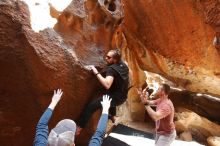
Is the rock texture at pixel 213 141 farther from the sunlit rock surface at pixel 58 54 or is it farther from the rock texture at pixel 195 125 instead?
the sunlit rock surface at pixel 58 54

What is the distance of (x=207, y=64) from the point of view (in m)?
9.28

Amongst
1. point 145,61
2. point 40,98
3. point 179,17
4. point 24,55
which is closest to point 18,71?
point 24,55

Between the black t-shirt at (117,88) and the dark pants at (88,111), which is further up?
the black t-shirt at (117,88)

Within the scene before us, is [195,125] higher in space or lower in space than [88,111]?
higher

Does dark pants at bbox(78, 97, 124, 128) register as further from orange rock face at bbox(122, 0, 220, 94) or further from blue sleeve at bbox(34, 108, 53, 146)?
orange rock face at bbox(122, 0, 220, 94)

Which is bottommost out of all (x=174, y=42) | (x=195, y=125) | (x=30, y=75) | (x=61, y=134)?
(x=61, y=134)

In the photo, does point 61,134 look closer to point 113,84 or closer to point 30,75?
point 30,75

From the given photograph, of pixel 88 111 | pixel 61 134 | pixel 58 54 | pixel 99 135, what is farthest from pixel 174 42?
pixel 61 134

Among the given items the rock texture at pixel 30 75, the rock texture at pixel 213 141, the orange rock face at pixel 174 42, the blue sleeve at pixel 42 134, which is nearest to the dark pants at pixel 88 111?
the rock texture at pixel 30 75

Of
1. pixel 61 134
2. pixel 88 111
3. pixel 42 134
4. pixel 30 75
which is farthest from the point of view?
pixel 88 111

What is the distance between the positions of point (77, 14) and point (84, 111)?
177 centimetres

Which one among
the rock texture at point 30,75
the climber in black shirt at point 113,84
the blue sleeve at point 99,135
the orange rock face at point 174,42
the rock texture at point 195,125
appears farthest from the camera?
the rock texture at point 195,125

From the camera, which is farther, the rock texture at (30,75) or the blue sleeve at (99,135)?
the rock texture at (30,75)

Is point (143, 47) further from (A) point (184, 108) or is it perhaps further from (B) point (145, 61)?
(A) point (184, 108)
